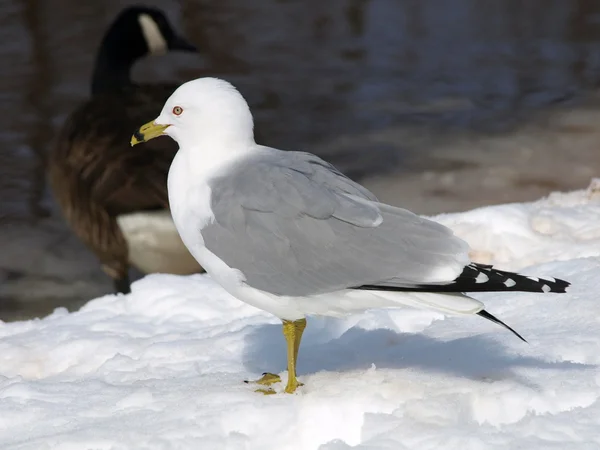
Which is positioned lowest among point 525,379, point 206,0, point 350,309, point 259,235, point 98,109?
point 206,0

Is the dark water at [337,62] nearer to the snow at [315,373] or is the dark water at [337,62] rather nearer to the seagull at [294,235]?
the snow at [315,373]

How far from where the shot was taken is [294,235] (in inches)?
126

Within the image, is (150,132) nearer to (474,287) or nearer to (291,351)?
(291,351)

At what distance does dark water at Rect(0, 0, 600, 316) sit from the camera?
31.5 ft

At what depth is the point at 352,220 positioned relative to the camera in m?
3.17

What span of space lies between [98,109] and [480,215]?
113 inches

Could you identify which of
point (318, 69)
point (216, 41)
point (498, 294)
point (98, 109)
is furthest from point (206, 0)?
point (498, 294)

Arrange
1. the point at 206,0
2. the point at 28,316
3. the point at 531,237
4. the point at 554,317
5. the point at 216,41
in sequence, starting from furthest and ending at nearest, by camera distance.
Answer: the point at 206,0
the point at 216,41
the point at 28,316
the point at 531,237
the point at 554,317

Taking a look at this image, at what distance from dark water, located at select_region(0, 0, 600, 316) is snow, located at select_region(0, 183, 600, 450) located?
3765 millimetres

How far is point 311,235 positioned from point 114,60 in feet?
18.9

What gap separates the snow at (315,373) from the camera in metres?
3.14

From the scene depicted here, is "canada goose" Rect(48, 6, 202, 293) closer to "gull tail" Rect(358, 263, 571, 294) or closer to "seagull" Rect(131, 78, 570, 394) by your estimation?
"seagull" Rect(131, 78, 570, 394)

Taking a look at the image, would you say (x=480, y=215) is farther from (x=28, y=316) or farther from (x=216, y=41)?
(x=216, y=41)

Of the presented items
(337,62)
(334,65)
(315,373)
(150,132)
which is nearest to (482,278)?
(315,373)
